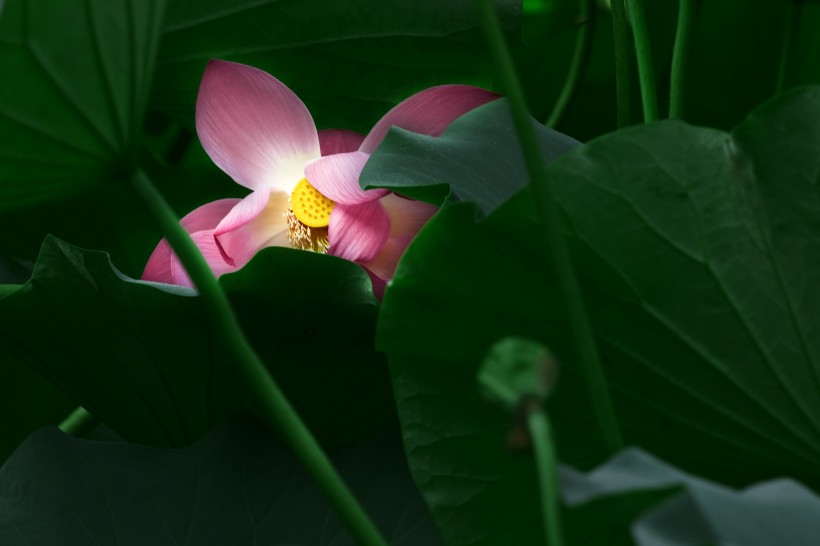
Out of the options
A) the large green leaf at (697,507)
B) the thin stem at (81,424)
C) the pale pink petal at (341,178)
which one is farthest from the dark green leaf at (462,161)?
the thin stem at (81,424)

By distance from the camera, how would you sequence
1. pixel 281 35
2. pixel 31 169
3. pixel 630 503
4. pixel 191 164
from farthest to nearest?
pixel 191 164
pixel 281 35
pixel 31 169
pixel 630 503

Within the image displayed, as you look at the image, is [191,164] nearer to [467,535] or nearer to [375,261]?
[375,261]

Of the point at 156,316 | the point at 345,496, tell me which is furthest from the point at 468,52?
the point at 345,496

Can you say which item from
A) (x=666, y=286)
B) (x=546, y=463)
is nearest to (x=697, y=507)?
(x=546, y=463)

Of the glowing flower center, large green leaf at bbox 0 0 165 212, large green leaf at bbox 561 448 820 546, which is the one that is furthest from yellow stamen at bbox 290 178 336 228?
large green leaf at bbox 561 448 820 546

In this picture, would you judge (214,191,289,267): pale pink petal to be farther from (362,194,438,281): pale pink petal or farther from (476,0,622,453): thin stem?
(476,0,622,453): thin stem

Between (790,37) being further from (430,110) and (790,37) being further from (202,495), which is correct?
(202,495)

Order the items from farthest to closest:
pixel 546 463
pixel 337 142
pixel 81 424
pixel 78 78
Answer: pixel 81 424 → pixel 337 142 → pixel 78 78 → pixel 546 463
